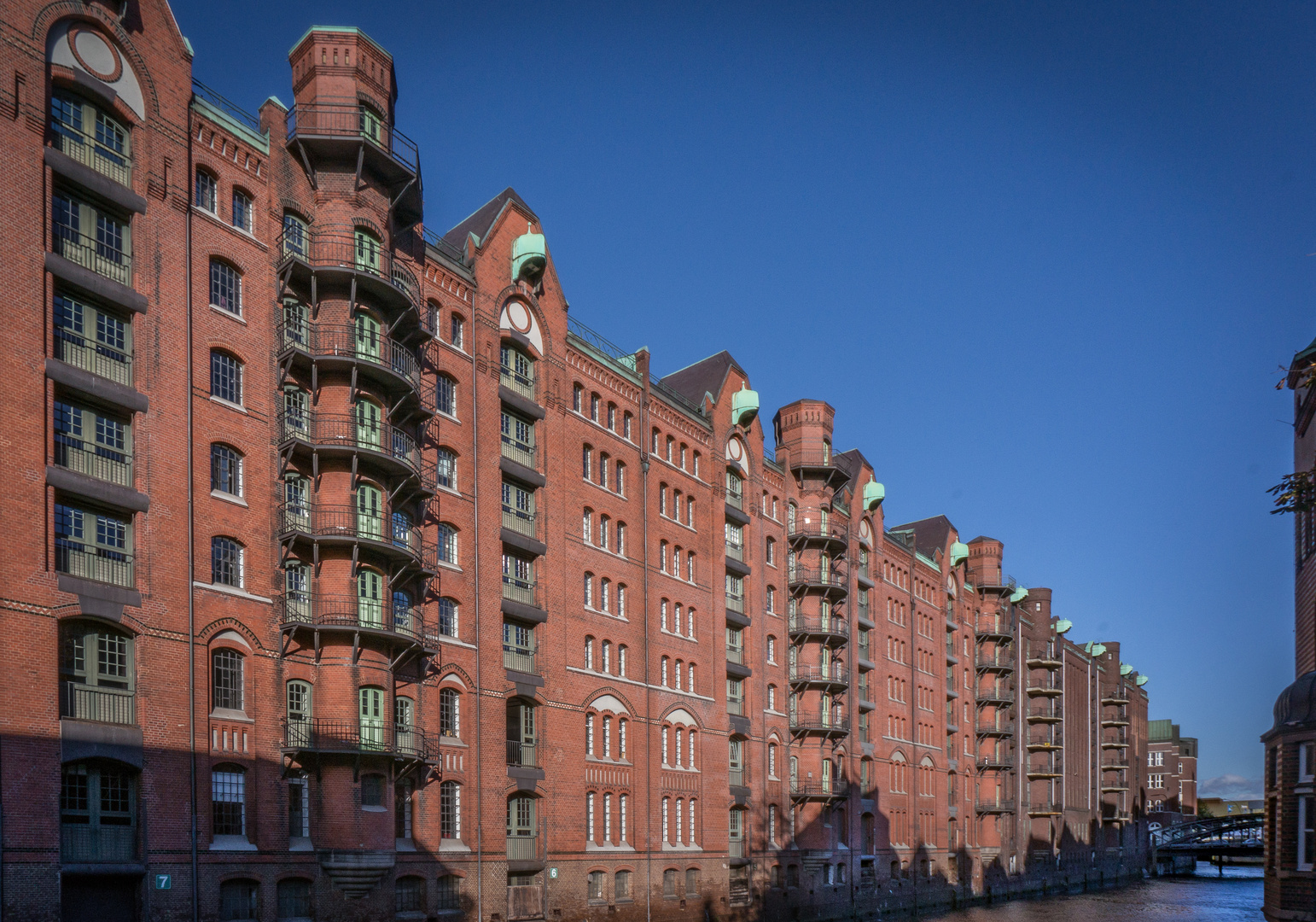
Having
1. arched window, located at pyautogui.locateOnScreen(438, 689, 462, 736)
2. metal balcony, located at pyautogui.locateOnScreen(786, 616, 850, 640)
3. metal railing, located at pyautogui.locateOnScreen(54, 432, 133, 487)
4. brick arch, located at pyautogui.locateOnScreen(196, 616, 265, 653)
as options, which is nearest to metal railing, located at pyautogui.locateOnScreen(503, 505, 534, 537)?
arched window, located at pyautogui.locateOnScreen(438, 689, 462, 736)

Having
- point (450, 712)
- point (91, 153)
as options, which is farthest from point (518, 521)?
point (91, 153)

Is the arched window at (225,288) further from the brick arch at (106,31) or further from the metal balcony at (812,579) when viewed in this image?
the metal balcony at (812,579)

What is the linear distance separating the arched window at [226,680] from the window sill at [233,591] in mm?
1445

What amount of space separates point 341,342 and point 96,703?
40.2 feet

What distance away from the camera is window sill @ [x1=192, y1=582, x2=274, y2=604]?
32.1m

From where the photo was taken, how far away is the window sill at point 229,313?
33375 mm

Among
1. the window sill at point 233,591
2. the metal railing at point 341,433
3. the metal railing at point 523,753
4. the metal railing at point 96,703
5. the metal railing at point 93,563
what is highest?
the metal railing at point 341,433

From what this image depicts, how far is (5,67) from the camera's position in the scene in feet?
92.8

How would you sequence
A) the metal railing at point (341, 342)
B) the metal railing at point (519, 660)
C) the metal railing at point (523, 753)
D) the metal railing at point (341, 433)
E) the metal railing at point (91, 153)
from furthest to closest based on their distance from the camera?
the metal railing at point (519, 660) < the metal railing at point (523, 753) < the metal railing at point (341, 342) < the metal railing at point (341, 433) < the metal railing at point (91, 153)

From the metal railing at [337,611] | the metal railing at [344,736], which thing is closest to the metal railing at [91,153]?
the metal railing at [337,611]

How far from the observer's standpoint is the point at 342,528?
35.2 metres

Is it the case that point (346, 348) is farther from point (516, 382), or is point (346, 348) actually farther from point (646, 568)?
point (646, 568)

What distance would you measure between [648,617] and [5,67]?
3227 cm

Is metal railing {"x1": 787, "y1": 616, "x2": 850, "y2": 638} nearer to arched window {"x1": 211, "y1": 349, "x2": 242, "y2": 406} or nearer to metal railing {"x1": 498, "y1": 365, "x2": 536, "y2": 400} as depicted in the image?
metal railing {"x1": 498, "y1": 365, "x2": 536, "y2": 400}
